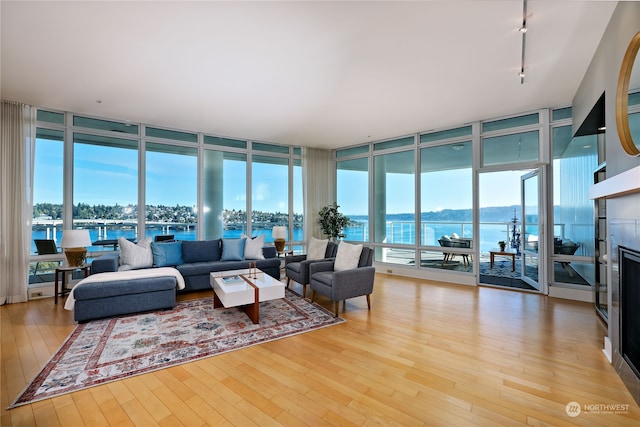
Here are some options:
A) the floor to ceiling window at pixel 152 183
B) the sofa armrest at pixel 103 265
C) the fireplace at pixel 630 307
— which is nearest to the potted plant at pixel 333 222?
the floor to ceiling window at pixel 152 183

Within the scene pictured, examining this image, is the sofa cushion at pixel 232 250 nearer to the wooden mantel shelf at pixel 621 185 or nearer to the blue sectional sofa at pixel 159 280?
the blue sectional sofa at pixel 159 280

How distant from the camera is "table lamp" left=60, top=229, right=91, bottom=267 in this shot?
13.6 ft

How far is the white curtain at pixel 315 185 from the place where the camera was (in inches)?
285

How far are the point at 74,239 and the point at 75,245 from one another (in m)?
0.09

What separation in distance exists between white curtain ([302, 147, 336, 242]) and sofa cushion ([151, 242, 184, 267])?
3120 mm

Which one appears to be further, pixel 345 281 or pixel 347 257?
pixel 347 257

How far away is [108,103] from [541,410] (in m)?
6.15

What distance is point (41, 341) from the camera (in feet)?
9.53

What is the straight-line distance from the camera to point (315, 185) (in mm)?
7375

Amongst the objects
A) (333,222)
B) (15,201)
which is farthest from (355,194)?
(15,201)

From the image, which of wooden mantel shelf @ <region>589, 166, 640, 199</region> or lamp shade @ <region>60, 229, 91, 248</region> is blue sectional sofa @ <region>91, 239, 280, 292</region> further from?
wooden mantel shelf @ <region>589, 166, 640, 199</region>

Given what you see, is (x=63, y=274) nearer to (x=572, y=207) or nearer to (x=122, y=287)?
(x=122, y=287)

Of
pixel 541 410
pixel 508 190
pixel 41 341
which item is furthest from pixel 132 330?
pixel 508 190

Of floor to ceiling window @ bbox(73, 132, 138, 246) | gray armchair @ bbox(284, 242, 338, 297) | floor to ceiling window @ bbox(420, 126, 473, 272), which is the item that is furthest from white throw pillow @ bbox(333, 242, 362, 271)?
floor to ceiling window @ bbox(73, 132, 138, 246)
